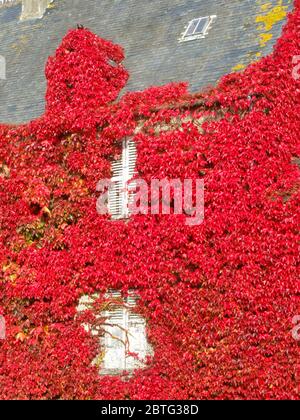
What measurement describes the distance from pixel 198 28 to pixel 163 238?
5.27m

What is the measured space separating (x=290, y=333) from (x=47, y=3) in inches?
485

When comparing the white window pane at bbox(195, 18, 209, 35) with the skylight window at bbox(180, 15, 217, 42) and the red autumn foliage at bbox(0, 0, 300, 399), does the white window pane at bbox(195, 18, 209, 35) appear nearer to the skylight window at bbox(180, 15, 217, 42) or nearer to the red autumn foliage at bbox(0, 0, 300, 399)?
the skylight window at bbox(180, 15, 217, 42)

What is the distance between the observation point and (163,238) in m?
13.0

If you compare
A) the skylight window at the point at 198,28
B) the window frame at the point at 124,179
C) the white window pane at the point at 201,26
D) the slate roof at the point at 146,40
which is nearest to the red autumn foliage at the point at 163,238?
the window frame at the point at 124,179

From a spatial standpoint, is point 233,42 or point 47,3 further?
point 47,3

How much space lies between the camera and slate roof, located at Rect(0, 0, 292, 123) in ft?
47.7

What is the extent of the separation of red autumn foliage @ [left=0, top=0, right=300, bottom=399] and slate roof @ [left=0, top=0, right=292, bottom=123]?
0.80 m

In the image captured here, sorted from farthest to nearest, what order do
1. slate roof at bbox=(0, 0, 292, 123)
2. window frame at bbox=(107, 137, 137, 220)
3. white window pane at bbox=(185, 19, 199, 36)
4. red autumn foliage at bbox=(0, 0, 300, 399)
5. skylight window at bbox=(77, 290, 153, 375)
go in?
white window pane at bbox=(185, 19, 199, 36) < slate roof at bbox=(0, 0, 292, 123) < window frame at bbox=(107, 137, 137, 220) < skylight window at bbox=(77, 290, 153, 375) < red autumn foliage at bbox=(0, 0, 300, 399)

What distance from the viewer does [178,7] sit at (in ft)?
55.5

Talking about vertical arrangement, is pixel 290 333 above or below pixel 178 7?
below

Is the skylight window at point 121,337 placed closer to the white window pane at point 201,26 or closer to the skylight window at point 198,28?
the skylight window at point 198,28

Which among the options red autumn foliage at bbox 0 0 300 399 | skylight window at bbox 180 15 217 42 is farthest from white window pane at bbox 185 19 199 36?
red autumn foliage at bbox 0 0 300 399
